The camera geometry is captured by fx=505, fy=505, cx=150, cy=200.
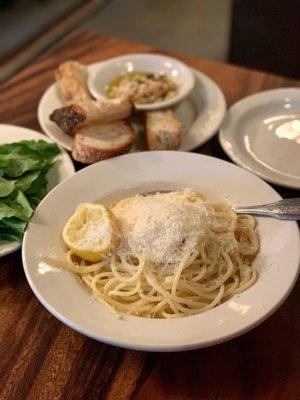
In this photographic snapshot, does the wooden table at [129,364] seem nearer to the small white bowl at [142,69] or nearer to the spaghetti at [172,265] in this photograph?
the spaghetti at [172,265]

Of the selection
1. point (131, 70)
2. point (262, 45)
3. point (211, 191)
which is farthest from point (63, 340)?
point (262, 45)

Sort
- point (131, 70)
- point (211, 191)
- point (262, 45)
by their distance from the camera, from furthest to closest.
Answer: point (262, 45)
point (131, 70)
point (211, 191)

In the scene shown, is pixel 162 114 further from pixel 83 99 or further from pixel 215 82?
pixel 215 82

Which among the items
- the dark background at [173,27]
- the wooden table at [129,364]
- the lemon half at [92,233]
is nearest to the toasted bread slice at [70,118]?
the lemon half at [92,233]

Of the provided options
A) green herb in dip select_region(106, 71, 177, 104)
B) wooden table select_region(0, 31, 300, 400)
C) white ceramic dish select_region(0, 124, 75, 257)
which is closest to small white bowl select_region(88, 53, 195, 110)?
green herb in dip select_region(106, 71, 177, 104)

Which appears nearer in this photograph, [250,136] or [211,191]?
[211,191]

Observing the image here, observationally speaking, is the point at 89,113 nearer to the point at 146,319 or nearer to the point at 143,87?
the point at 143,87
